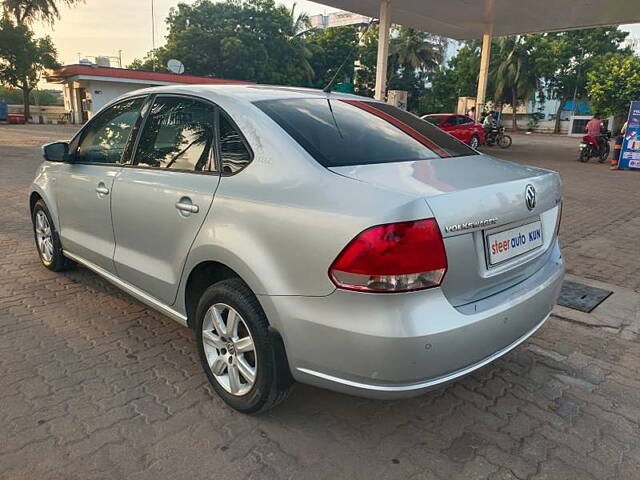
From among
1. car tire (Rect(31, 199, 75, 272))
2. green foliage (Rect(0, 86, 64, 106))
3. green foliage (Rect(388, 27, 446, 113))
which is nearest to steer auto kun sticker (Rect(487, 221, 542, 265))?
car tire (Rect(31, 199, 75, 272))

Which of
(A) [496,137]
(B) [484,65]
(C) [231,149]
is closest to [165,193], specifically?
(C) [231,149]

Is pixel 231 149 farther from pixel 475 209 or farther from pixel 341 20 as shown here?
pixel 341 20

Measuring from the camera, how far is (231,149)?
100 inches

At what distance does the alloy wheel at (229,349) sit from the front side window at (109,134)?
58.4 inches

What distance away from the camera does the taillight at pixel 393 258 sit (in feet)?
6.22

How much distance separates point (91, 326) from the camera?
11.5 ft

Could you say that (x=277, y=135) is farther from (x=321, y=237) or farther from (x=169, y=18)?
(x=169, y=18)

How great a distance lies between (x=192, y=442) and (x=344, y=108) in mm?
1982

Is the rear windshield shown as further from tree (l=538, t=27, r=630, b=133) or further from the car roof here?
tree (l=538, t=27, r=630, b=133)

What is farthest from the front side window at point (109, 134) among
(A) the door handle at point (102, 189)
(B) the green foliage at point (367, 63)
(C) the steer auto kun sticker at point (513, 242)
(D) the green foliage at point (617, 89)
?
(B) the green foliage at point (367, 63)

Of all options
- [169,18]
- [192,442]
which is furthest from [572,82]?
[192,442]

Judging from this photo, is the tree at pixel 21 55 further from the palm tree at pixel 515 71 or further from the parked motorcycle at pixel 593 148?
the palm tree at pixel 515 71

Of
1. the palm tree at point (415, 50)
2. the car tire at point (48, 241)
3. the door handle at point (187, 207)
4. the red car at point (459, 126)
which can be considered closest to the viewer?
the door handle at point (187, 207)

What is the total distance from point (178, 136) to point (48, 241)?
7.63 feet
